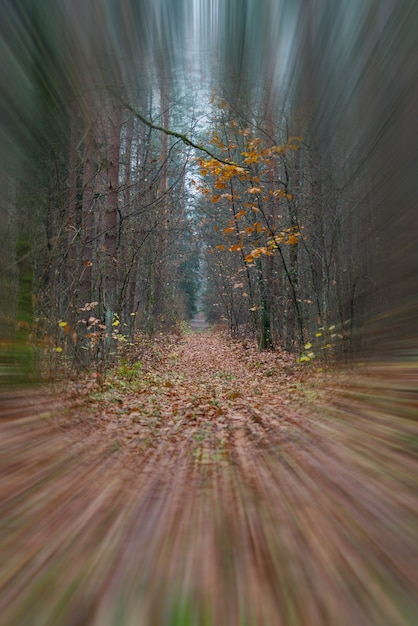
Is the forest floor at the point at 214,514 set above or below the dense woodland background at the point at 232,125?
below

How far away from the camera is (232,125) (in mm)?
9602

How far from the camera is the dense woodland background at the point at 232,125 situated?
14.8 feet

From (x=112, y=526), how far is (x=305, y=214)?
907 cm

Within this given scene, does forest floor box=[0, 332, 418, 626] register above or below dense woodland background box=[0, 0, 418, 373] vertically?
below

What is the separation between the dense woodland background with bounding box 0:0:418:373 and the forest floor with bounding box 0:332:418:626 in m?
1.10

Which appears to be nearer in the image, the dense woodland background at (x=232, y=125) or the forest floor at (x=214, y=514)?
the forest floor at (x=214, y=514)

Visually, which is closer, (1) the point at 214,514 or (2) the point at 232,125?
(1) the point at 214,514

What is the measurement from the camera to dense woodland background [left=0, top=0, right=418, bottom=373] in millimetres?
4512

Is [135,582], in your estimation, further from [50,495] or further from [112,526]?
[50,495]

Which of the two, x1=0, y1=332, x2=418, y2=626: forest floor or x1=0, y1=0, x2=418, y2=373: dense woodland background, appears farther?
x1=0, y1=0, x2=418, y2=373: dense woodland background

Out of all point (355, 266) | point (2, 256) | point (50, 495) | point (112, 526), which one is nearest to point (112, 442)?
point (50, 495)

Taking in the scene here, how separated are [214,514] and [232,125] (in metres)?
8.87

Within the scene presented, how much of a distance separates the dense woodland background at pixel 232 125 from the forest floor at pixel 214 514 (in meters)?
1.10

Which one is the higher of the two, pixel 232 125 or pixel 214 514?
pixel 232 125
